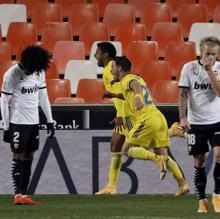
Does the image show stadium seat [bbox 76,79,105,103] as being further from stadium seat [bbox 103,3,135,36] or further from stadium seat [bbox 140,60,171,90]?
stadium seat [bbox 103,3,135,36]

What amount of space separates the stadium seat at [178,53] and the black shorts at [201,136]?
5573mm

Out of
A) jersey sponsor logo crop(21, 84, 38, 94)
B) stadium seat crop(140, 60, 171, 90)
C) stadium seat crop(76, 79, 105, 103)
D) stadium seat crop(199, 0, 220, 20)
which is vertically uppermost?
stadium seat crop(199, 0, 220, 20)

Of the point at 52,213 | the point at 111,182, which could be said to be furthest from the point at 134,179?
the point at 52,213

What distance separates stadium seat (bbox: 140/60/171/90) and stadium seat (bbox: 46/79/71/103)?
1.18m

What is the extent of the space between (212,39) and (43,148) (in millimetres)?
3840

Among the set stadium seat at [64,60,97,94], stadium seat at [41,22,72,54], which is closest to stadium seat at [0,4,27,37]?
stadium seat at [41,22,72,54]

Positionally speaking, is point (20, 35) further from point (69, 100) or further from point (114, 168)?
point (114, 168)

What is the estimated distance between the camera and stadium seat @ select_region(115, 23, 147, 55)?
1592cm

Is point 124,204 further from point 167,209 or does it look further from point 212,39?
point 212,39

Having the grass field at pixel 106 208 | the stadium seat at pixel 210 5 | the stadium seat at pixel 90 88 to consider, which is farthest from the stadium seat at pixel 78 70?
the grass field at pixel 106 208

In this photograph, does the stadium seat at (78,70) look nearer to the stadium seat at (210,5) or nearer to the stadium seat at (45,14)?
the stadium seat at (45,14)

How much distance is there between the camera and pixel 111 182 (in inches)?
495

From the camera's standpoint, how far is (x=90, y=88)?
14.4 m

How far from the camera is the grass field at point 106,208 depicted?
9.44 metres
